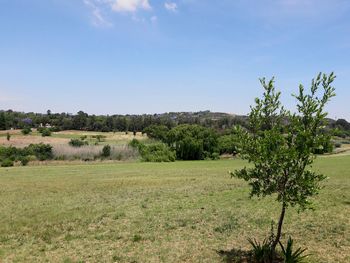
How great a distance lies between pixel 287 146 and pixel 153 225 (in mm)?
6843

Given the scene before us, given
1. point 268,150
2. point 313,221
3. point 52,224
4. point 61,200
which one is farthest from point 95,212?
point 268,150

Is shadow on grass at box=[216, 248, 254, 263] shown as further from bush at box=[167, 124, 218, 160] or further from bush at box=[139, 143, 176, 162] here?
bush at box=[167, 124, 218, 160]

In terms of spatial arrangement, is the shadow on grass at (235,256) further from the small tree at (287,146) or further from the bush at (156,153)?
the bush at (156,153)

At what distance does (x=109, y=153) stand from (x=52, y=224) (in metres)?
52.7

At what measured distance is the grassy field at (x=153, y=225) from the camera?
9.62 meters

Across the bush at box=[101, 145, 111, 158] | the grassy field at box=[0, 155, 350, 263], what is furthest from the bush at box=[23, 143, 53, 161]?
the grassy field at box=[0, 155, 350, 263]

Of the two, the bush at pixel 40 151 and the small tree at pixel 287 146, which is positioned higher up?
the small tree at pixel 287 146

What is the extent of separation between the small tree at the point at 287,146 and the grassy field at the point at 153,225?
256cm

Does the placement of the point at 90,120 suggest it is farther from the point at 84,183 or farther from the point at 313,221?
the point at 313,221

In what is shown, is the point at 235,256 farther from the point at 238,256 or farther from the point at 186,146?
the point at 186,146

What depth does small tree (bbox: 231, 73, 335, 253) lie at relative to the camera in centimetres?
718

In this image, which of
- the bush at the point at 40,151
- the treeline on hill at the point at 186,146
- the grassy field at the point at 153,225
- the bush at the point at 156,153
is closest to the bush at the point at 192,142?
the treeline on hill at the point at 186,146

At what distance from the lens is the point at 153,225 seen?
12.6 m

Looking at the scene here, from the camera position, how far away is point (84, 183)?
2628cm
